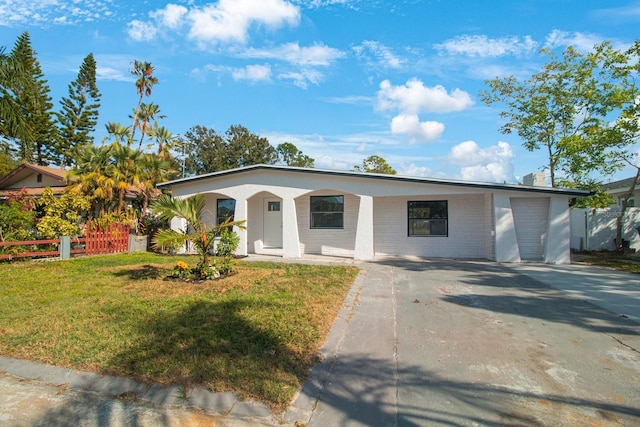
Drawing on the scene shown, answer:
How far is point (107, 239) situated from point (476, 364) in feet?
45.0

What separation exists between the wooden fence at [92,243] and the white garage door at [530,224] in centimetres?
1461

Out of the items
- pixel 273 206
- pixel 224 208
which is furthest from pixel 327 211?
pixel 224 208

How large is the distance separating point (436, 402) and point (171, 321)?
3.61 meters

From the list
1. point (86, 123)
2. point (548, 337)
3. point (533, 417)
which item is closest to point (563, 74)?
point (548, 337)

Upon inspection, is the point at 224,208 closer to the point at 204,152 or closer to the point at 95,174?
the point at 95,174

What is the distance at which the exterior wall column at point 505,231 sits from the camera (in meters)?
11.3

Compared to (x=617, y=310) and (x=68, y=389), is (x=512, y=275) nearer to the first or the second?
(x=617, y=310)

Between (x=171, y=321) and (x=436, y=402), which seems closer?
(x=436, y=402)

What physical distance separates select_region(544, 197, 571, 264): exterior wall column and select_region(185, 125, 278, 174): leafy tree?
3227cm

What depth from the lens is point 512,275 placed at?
886 centimetres

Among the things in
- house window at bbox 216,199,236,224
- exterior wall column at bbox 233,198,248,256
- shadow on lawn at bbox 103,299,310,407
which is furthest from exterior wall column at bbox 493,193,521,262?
house window at bbox 216,199,236,224

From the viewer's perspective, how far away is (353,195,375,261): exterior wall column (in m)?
11.9

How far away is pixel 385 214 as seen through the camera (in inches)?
531

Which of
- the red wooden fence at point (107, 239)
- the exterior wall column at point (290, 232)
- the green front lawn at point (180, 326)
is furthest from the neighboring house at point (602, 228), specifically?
the red wooden fence at point (107, 239)
